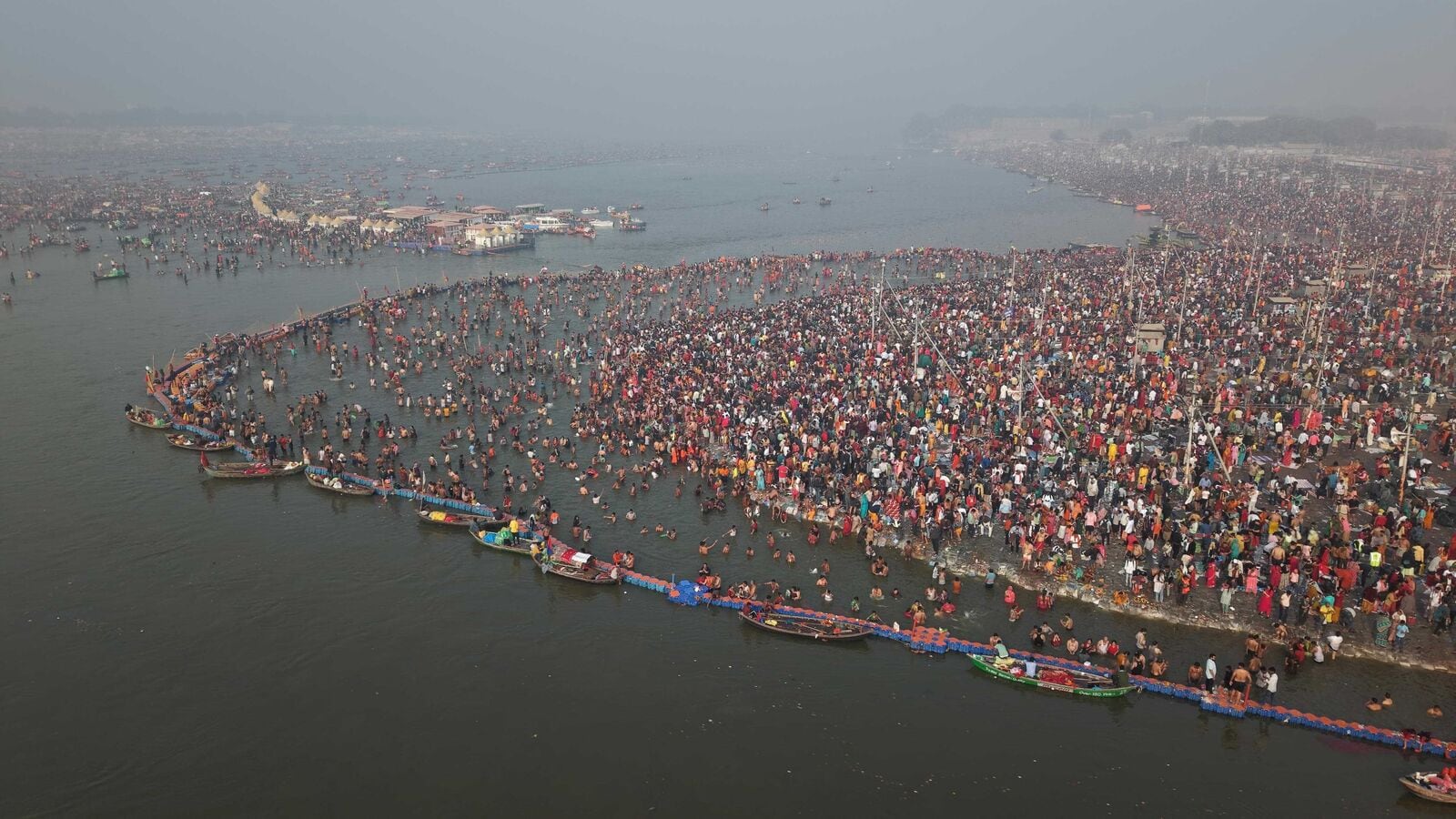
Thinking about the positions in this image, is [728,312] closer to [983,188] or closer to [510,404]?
[510,404]

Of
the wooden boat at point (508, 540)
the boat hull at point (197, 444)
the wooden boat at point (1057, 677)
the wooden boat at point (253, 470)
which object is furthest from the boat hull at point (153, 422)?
the wooden boat at point (1057, 677)

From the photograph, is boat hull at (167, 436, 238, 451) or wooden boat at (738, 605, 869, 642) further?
boat hull at (167, 436, 238, 451)

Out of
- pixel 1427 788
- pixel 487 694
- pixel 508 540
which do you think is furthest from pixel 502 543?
pixel 1427 788

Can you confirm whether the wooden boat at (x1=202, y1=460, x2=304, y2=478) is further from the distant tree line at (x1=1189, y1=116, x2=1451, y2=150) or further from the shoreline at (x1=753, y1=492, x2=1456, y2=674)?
the distant tree line at (x1=1189, y1=116, x2=1451, y2=150)

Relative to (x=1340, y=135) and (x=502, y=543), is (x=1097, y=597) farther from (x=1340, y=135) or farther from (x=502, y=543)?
(x=1340, y=135)

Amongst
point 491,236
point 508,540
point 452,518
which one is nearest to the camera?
point 508,540

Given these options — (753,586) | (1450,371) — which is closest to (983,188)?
(1450,371)

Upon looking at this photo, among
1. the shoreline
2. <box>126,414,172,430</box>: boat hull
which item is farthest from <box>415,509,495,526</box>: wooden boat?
<box>126,414,172,430</box>: boat hull
